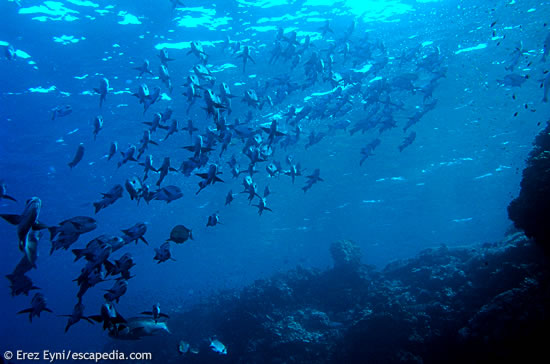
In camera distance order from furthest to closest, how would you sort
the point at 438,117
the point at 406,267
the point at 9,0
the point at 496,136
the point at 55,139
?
the point at 496,136 → the point at 438,117 → the point at 55,139 → the point at 406,267 → the point at 9,0

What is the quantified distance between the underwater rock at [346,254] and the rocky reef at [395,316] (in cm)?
8

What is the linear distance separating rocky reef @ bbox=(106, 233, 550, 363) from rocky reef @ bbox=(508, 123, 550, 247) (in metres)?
1.09

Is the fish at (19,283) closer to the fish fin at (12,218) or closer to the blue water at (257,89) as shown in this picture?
the fish fin at (12,218)

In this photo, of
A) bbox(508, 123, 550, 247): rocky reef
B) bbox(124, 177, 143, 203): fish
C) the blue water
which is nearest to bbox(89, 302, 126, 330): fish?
bbox(124, 177, 143, 203): fish

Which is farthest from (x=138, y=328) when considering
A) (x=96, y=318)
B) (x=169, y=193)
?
(x=169, y=193)

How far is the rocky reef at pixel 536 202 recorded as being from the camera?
704 centimetres

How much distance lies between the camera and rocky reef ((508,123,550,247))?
23.1 feet

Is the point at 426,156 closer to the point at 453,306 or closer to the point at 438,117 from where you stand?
the point at 438,117

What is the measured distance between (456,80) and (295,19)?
11758 mm

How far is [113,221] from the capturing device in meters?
38.8

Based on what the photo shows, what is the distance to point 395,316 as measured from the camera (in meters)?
10.0

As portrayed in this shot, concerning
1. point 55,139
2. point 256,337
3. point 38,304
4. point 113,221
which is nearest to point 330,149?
point 256,337

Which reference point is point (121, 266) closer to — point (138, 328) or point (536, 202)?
point (138, 328)

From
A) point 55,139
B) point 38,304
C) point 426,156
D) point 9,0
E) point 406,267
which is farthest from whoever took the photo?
point 426,156
